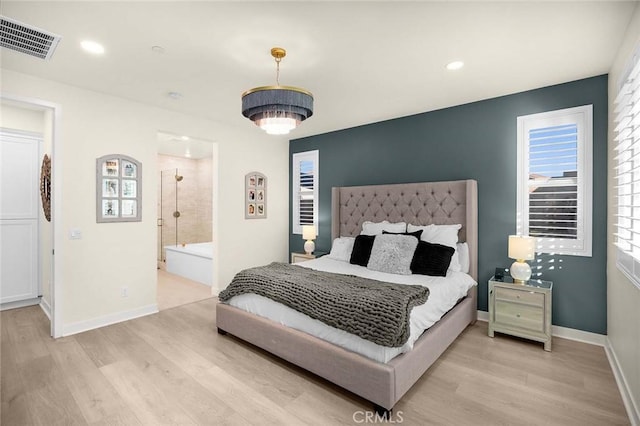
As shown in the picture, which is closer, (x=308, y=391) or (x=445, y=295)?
(x=308, y=391)

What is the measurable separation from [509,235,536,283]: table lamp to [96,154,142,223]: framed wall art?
4.27m

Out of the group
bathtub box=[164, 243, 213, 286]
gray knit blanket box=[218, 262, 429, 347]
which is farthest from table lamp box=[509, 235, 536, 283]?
bathtub box=[164, 243, 213, 286]

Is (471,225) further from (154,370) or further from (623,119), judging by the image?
(154,370)

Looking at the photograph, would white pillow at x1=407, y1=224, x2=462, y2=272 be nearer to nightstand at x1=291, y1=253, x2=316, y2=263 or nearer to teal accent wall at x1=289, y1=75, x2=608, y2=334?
teal accent wall at x1=289, y1=75, x2=608, y2=334

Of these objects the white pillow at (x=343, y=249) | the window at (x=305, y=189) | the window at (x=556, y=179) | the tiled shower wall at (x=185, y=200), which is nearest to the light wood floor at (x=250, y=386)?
the window at (x=556, y=179)

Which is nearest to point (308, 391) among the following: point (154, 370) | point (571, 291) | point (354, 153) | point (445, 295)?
point (154, 370)

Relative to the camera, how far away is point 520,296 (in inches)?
118

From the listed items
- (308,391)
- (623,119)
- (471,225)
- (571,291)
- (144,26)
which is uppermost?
(144,26)

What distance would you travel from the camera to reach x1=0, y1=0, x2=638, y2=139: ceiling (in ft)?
6.52

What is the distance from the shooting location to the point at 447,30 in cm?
219

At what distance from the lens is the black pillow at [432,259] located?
3172 mm

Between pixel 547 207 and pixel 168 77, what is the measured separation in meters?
4.11

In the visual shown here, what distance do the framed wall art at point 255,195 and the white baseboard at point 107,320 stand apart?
1909mm
